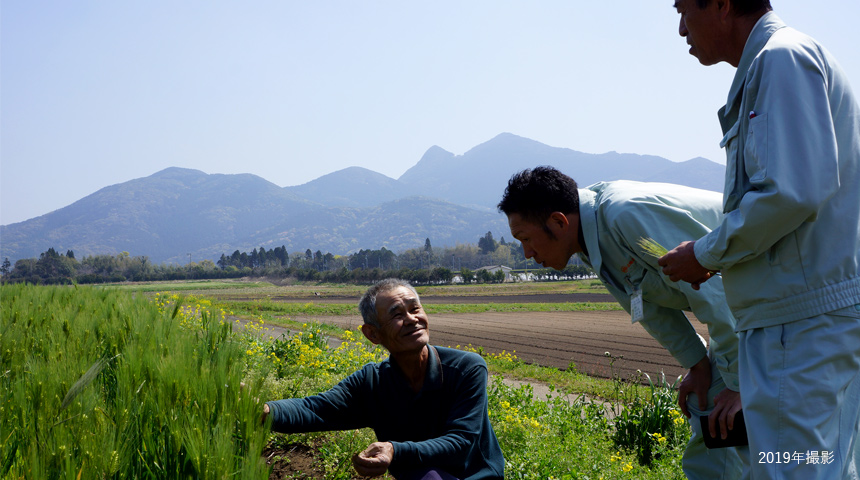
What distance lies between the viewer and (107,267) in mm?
114062

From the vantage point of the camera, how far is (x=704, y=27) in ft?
5.85

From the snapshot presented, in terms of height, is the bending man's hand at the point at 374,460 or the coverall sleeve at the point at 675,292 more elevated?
the coverall sleeve at the point at 675,292

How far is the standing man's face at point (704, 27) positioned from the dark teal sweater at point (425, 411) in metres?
1.43

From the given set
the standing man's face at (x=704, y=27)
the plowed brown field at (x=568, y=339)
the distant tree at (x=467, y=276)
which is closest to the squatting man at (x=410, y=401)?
the standing man's face at (x=704, y=27)

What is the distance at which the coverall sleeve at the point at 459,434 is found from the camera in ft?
7.12

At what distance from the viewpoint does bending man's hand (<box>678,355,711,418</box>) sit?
90.0 inches

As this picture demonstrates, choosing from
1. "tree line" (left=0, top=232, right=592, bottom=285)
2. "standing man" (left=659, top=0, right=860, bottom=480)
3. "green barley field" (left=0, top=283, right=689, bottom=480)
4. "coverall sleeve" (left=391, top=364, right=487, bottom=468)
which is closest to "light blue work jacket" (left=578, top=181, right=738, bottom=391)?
"standing man" (left=659, top=0, right=860, bottom=480)

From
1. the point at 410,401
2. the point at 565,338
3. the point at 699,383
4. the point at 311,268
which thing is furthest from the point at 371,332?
the point at 311,268

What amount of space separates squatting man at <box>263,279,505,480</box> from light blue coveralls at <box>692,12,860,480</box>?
3.61 ft

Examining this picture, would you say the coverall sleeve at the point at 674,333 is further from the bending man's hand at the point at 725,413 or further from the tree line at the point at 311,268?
the tree line at the point at 311,268

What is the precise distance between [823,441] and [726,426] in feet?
1.58

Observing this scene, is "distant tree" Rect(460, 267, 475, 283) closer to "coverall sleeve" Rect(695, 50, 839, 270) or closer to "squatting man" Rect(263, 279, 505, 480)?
Result: "squatting man" Rect(263, 279, 505, 480)

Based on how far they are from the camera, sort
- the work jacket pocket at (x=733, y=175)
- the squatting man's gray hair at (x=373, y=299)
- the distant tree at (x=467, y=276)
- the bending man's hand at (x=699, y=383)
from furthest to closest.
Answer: the distant tree at (x=467, y=276)
the squatting man's gray hair at (x=373, y=299)
the bending man's hand at (x=699, y=383)
the work jacket pocket at (x=733, y=175)

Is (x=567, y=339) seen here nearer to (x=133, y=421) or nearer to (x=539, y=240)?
(x=539, y=240)
